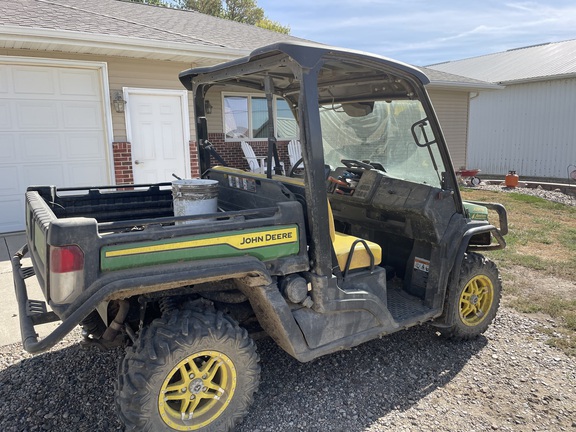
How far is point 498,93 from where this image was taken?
19.5 metres

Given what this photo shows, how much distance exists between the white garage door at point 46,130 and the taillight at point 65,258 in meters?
5.96

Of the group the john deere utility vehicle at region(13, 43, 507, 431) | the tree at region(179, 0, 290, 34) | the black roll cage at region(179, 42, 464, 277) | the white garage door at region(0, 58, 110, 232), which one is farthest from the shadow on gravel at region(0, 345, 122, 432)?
the tree at region(179, 0, 290, 34)

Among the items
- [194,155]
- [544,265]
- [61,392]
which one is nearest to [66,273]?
[61,392]

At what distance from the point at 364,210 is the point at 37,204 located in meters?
2.41

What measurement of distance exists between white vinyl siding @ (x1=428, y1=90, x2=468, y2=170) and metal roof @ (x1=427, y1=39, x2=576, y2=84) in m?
3.72

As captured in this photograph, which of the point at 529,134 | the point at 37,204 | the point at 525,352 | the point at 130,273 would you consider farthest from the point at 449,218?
the point at 529,134

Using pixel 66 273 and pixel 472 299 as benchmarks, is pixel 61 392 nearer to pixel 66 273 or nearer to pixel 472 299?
pixel 66 273

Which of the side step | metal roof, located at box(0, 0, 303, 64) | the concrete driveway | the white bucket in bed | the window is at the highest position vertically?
metal roof, located at box(0, 0, 303, 64)

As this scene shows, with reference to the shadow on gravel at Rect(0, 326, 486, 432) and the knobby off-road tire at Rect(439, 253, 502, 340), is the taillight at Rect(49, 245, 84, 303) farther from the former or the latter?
the knobby off-road tire at Rect(439, 253, 502, 340)

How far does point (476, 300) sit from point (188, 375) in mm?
2414

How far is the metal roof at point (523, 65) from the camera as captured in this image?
18.0 meters

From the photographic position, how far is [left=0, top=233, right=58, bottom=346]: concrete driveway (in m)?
3.79

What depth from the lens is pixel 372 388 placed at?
310 centimetres

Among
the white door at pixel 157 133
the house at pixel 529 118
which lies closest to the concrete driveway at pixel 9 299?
the white door at pixel 157 133
